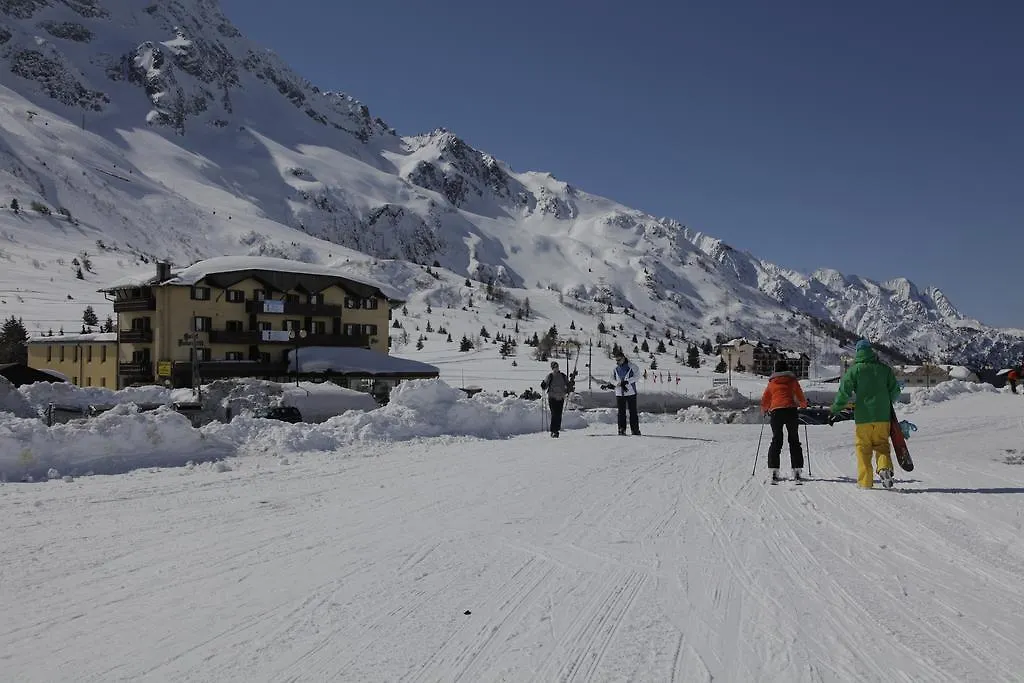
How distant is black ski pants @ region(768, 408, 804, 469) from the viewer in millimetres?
8836

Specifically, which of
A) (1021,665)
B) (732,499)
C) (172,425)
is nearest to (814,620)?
(1021,665)

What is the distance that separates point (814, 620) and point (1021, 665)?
0.91 metres

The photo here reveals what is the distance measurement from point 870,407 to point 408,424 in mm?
8871

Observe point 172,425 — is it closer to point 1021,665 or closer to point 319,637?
point 319,637

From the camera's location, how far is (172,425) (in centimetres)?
1030

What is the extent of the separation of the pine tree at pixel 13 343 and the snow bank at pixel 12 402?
45984 millimetres

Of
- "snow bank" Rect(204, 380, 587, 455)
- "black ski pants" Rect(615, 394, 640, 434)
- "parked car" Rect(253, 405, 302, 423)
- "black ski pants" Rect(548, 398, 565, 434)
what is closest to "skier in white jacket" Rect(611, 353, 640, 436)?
"black ski pants" Rect(615, 394, 640, 434)

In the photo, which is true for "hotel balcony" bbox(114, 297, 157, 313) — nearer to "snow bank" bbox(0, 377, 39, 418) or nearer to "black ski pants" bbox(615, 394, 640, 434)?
"snow bank" bbox(0, 377, 39, 418)

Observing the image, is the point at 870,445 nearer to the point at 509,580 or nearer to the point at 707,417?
the point at 509,580

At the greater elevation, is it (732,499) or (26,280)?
(26,280)

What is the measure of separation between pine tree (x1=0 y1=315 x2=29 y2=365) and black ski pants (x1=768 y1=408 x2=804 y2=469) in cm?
6353

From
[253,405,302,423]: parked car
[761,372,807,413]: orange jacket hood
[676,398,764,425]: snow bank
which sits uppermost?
[761,372,807,413]: orange jacket hood

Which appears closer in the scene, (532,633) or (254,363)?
(532,633)

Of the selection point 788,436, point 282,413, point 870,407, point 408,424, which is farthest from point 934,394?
point 870,407
